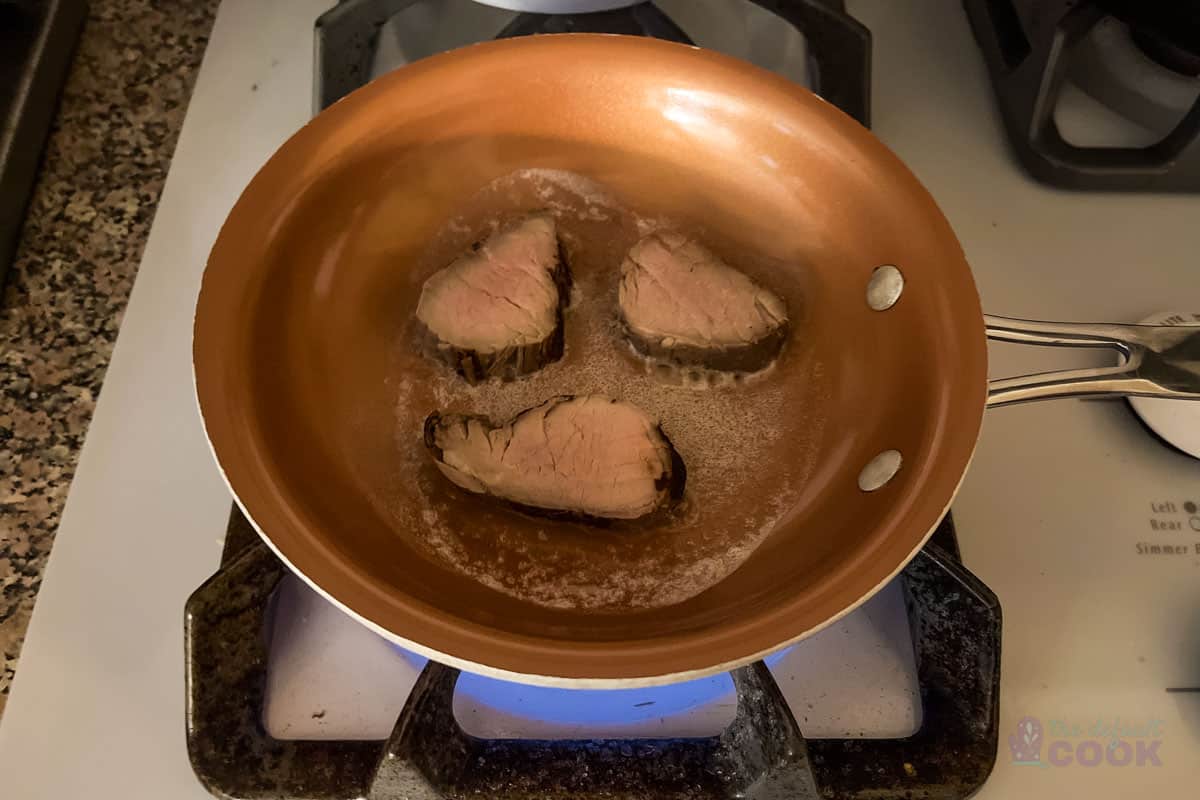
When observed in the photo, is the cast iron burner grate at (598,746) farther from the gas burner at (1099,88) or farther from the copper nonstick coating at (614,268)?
the gas burner at (1099,88)

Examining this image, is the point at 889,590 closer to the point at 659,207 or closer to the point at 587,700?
the point at 587,700

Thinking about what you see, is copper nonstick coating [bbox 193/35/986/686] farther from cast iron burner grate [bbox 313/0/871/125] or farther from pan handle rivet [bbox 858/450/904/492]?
cast iron burner grate [bbox 313/0/871/125]

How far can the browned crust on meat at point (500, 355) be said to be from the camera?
576 mm

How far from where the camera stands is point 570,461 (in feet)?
1.74

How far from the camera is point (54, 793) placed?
19.5 inches

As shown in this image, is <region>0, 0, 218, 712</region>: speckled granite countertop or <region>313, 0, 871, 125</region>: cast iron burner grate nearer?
<region>0, 0, 218, 712</region>: speckled granite countertop

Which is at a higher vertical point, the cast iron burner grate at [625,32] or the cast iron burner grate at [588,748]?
the cast iron burner grate at [625,32]

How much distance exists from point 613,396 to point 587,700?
0.19 m

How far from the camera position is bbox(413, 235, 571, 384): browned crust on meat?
0.58 meters

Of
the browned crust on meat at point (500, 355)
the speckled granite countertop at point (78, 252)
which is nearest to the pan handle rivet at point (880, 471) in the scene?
the browned crust on meat at point (500, 355)

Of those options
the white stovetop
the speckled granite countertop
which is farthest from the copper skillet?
the speckled granite countertop

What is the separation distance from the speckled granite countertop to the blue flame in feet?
0.95

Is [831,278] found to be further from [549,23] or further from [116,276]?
[116,276]

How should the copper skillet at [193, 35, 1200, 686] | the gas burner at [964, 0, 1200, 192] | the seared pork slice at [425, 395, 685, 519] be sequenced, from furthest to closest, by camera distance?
the gas burner at [964, 0, 1200, 192] < the seared pork slice at [425, 395, 685, 519] < the copper skillet at [193, 35, 1200, 686]
